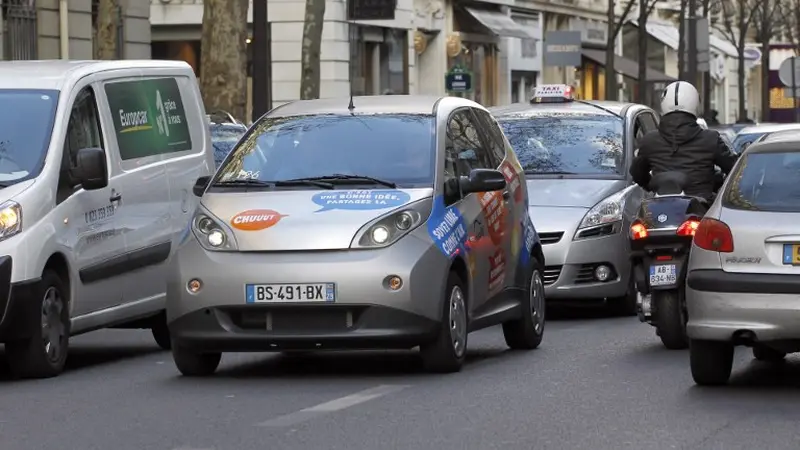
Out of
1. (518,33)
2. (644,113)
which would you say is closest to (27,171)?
(644,113)

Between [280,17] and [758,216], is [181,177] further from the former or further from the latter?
[280,17]

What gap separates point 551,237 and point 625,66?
52.6 metres

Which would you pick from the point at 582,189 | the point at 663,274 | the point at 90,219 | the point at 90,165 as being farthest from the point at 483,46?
the point at 90,165

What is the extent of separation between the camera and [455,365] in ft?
37.8

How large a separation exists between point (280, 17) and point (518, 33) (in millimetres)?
12433

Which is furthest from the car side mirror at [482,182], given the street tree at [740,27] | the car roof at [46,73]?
the street tree at [740,27]

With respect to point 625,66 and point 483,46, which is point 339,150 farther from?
point 625,66

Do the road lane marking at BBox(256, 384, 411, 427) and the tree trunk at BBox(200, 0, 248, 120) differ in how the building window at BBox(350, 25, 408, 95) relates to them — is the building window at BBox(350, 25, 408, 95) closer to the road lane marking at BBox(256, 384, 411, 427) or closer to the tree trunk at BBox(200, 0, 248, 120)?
the tree trunk at BBox(200, 0, 248, 120)

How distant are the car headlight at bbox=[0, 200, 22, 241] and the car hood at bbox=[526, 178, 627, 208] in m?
5.87

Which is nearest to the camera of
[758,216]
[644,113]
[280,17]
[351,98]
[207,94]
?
[758,216]

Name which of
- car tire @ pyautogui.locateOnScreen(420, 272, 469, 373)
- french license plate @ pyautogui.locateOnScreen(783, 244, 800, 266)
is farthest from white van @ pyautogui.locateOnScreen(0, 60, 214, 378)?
french license plate @ pyautogui.locateOnScreen(783, 244, 800, 266)

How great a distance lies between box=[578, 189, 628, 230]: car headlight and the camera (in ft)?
53.7

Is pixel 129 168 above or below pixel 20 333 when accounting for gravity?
above

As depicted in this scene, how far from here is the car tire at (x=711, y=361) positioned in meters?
10.6
